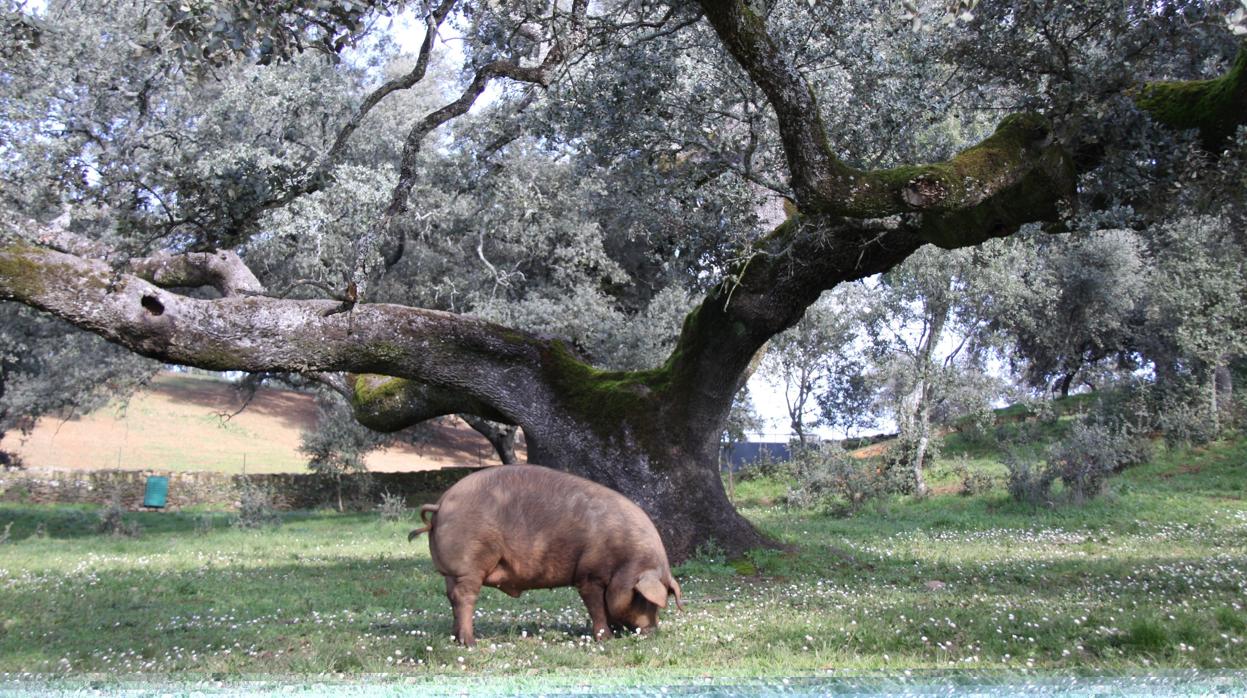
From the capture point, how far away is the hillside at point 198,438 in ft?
120

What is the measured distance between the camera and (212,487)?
28.4m

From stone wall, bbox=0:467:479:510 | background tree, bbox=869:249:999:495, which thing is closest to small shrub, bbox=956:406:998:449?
background tree, bbox=869:249:999:495

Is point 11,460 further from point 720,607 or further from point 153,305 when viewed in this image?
point 720,607

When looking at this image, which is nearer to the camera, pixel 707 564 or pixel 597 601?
pixel 597 601

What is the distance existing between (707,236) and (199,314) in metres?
7.16

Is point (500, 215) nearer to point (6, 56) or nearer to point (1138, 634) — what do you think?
point (6, 56)

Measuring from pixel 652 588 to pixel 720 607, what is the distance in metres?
2.25

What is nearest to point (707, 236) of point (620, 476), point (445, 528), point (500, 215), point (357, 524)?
point (620, 476)

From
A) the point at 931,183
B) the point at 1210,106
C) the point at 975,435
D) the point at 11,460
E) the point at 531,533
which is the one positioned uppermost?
the point at 1210,106

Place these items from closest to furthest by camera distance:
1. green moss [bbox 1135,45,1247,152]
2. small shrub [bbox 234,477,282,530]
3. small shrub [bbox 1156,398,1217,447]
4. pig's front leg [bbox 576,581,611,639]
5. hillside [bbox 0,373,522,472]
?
pig's front leg [bbox 576,581,611,639], green moss [bbox 1135,45,1247,152], small shrub [bbox 234,477,282,530], small shrub [bbox 1156,398,1217,447], hillside [bbox 0,373,522,472]

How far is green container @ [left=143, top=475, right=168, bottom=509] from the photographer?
26.8 metres

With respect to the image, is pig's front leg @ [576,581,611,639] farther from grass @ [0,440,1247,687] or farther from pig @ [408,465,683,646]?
grass @ [0,440,1247,687]

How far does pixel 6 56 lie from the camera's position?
464 inches

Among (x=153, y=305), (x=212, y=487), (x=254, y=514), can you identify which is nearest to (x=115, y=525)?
(x=254, y=514)
